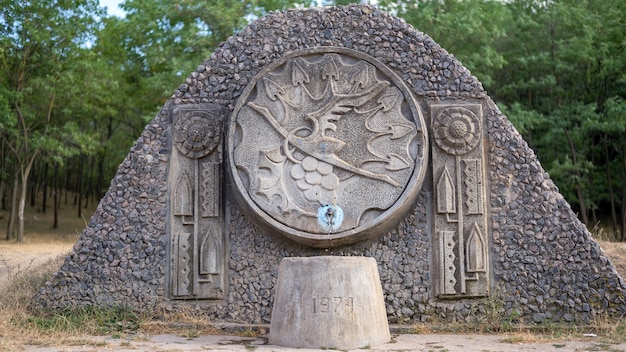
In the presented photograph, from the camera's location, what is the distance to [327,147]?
996 centimetres

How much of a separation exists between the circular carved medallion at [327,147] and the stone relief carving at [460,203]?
1.02ft

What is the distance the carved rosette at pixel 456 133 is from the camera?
989 centimetres

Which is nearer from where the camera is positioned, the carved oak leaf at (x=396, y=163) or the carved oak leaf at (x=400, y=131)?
the carved oak leaf at (x=396, y=163)

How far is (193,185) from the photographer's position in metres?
10.1

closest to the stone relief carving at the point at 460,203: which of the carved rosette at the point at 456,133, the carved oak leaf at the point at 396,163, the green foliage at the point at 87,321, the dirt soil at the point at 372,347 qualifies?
the carved rosette at the point at 456,133

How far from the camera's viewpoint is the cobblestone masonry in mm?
9594

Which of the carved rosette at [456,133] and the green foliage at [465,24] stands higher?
the green foliage at [465,24]

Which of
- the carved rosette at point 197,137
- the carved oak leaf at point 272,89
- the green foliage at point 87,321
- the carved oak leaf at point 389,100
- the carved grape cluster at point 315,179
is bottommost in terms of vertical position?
the green foliage at point 87,321

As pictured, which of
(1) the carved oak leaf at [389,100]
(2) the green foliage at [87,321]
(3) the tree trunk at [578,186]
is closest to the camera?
(2) the green foliage at [87,321]

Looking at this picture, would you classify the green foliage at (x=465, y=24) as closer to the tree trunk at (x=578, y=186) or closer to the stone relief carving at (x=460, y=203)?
the tree trunk at (x=578, y=186)

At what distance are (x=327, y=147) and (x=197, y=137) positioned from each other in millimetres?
1818

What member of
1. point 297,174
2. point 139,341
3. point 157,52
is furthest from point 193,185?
point 157,52

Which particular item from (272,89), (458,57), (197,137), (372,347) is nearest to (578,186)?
(458,57)

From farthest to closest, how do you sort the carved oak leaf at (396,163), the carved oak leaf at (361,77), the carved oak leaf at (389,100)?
the carved oak leaf at (361,77) → the carved oak leaf at (389,100) → the carved oak leaf at (396,163)
